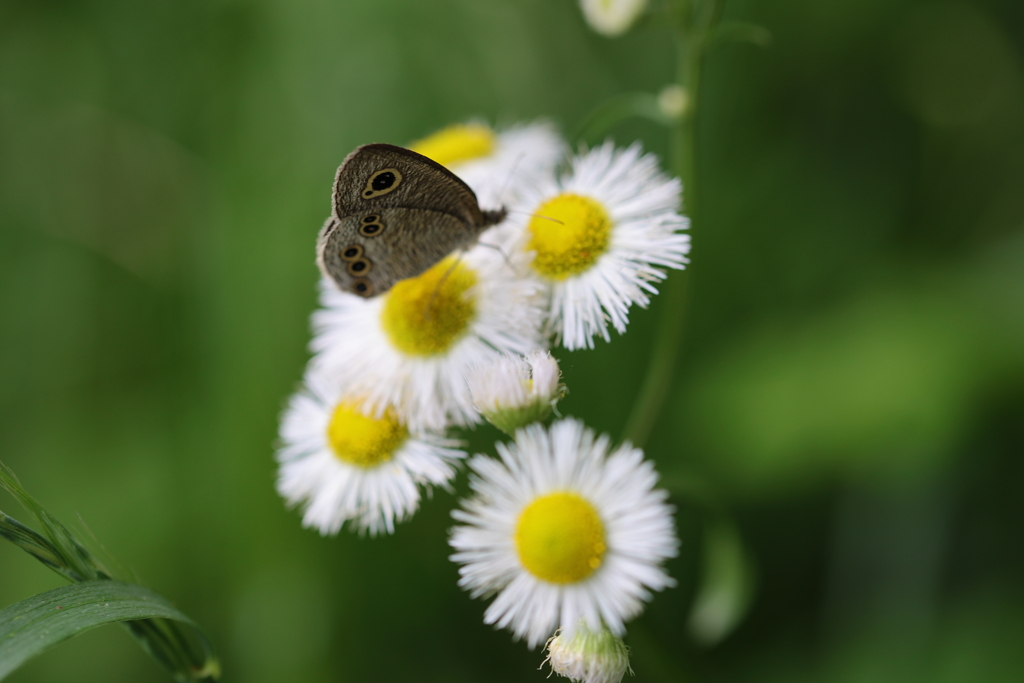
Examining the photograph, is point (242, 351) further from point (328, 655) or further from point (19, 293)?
point (19, 293)

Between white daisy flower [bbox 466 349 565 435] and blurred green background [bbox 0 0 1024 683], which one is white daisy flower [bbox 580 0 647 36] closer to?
blurred green background [bbox 0 0 1024 683]

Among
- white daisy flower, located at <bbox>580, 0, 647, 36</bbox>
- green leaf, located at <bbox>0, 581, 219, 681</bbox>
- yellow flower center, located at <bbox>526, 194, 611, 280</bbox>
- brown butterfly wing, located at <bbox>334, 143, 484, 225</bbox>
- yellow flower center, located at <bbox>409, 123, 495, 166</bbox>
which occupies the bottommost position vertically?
green leaf, located at <bbox>0, 581, 219, 681</bbox>

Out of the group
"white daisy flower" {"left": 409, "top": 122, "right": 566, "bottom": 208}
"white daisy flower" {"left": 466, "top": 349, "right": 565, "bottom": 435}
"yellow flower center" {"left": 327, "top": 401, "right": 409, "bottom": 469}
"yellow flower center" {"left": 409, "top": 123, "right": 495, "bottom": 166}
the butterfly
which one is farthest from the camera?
"yellow flower center" {"left": 409, "top": 123, "right": 495, "bottom": 166}

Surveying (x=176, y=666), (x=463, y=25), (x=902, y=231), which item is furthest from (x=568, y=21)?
(x=176, y=666)

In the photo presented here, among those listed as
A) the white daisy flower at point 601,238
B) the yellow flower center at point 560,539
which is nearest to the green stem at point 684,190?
the white daisy flower at point 601,238

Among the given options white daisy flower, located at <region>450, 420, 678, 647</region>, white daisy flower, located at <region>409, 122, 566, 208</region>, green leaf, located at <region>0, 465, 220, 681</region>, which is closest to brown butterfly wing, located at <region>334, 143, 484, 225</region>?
white daisy flower, located at <region>409, 122, 566, 208</region>

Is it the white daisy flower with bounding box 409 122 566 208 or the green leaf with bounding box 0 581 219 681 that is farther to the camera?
the white daisy flower with bounding box 409 122 566 208

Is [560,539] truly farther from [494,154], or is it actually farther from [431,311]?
[494,154]
